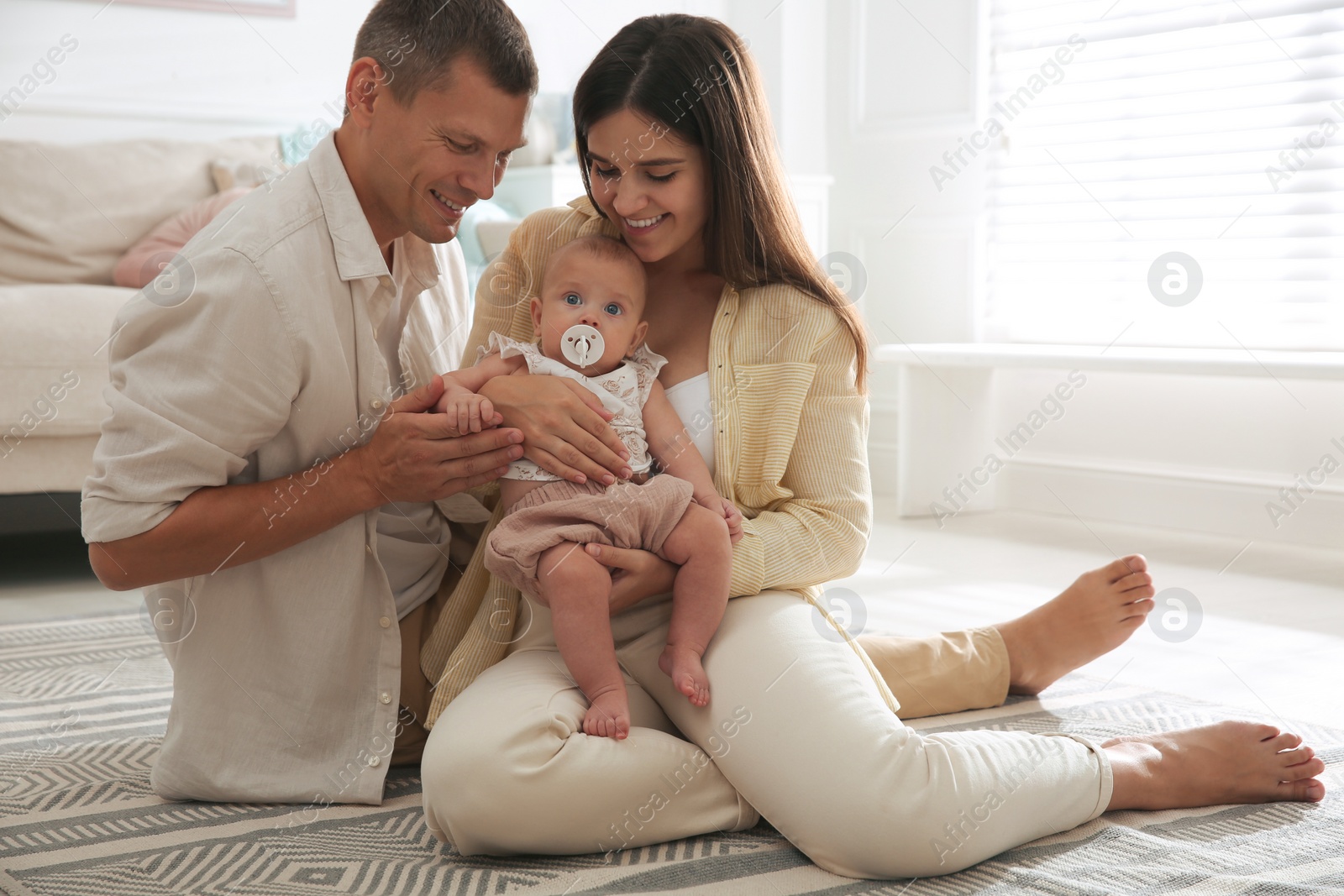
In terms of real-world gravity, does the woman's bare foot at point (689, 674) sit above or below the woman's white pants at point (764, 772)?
above

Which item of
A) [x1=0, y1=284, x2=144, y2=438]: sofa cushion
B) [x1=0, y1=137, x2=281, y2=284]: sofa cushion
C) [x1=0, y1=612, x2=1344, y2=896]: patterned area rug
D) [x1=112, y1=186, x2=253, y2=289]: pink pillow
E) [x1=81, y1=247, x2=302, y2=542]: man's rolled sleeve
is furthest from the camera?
[x1=0, y1=137, x2=281, y2=284]: sofa cushion

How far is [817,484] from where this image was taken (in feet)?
4.91

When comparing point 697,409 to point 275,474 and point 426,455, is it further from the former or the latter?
point 275,474

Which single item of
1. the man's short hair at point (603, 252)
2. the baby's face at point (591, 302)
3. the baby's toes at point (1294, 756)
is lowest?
the baby's toes at point (1294, 756)

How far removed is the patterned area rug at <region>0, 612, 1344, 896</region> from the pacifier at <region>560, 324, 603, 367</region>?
0.54m

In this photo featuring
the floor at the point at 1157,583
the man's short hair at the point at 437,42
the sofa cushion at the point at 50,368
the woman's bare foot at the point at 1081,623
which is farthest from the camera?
the sofa cushion at the point at 50,368

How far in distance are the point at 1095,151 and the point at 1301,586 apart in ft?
4.99

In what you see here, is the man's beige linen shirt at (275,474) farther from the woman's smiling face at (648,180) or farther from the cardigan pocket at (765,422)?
the cardigan pocket at (765,422)

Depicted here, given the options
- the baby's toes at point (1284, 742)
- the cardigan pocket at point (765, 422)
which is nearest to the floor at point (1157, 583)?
the baby's toes at point (1284, 742)

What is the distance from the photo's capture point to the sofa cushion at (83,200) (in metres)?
3.18

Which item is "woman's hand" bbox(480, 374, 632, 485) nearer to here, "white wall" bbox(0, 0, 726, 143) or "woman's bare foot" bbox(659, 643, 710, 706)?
"woman's bare foot" bbox(659, 643, 710, 706)

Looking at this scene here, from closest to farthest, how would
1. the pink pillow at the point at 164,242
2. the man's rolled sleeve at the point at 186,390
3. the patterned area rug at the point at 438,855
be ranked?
the patterned area rug at the point at 438,855, the man's rolled sleeve at the point at 186,390, the pink pillow at the point at 164,242

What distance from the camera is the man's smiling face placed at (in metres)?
1.39

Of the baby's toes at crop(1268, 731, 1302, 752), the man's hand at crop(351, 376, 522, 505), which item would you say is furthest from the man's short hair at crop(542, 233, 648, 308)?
the baby's toes at crop(1268, 731, 1302, 752)
